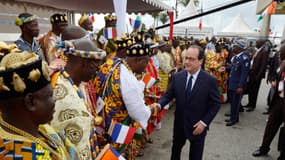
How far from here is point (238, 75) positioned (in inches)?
213

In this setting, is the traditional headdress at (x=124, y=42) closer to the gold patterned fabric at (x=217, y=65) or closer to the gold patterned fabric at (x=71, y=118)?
the gold patterned fabric at (x=71, y=118)

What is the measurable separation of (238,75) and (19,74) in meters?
5.18

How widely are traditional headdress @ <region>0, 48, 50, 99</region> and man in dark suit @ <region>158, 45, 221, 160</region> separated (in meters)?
2.00

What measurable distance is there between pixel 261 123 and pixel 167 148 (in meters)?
2.97

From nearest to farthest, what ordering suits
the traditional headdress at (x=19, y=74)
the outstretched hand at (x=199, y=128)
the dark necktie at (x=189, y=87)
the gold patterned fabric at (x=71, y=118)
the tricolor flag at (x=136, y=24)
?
1. the traditional headdress at (x=19, y=74)
2. the gold patterned fabric at (x=71, y=118)
3. the outstretched hand at (x=199, y=128)
4. the dark necktie at (x=189, y=87)
5. the tricolor flag at (x=136, y=24)

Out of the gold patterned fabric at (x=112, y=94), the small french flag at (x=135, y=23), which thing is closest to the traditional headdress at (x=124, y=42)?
the gold patterned fabric at (x=112, y=94)

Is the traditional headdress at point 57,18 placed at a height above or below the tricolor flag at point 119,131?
above

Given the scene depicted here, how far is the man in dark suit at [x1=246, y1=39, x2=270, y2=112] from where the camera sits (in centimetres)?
666

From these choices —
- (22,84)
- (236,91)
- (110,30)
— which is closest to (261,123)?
(236,91)

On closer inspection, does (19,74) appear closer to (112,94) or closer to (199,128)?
(112,94)

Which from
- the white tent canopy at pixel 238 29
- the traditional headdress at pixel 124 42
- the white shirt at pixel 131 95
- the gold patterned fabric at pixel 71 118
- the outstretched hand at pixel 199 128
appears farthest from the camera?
the white tent canopy at pixel 238 29

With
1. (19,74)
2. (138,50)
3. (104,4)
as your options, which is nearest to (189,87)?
(138,50)

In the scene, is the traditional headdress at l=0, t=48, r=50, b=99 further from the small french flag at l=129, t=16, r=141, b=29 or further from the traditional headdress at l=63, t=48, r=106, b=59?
the small french flag at l=129, t=16, r=141, b=29

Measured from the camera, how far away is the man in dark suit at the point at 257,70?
6.66m
